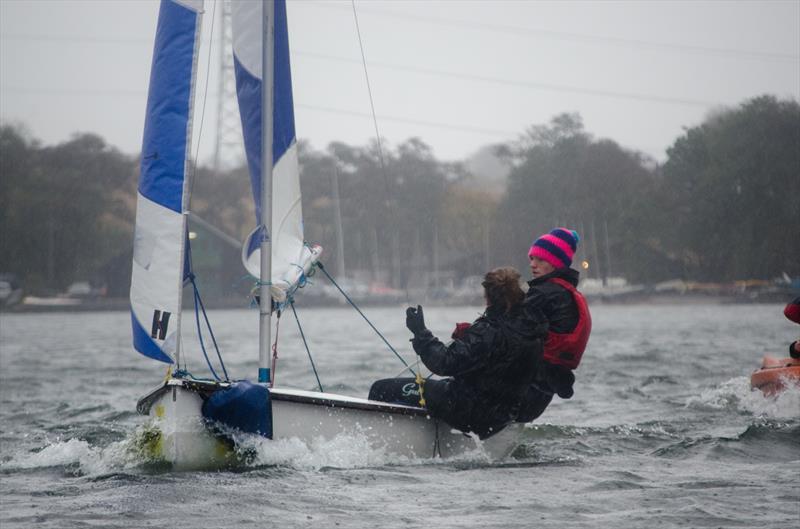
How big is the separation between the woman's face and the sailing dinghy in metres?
1.17

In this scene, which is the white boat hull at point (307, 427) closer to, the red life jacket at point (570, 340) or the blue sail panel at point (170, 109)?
the red life jacket at point (570, 340)

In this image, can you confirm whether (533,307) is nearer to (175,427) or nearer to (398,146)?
(175,427)

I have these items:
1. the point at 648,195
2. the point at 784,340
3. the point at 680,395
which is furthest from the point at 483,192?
the point at 680,395

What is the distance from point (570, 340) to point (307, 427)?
182 cm

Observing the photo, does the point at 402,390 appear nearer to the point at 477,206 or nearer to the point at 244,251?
the point at 244,251

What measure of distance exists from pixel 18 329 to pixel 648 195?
2124 cm

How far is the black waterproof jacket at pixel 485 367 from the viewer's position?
22.3ft

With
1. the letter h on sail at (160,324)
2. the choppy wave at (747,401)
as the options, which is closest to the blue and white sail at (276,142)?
the letter h on sail at (160,324)

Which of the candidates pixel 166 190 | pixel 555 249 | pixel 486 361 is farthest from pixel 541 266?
pixel 166 190

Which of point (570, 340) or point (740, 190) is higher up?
point (740, 190)

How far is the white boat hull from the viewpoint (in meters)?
6.37

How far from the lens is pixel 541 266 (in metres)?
7.27

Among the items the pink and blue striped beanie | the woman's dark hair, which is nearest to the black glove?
the woman's dark hair

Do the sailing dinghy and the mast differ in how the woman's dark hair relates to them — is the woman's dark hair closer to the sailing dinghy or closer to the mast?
the sailing dinghy
